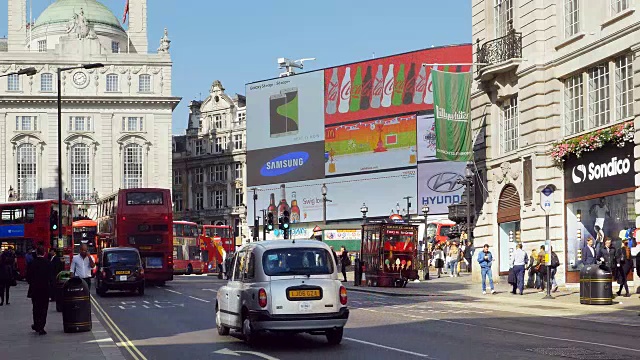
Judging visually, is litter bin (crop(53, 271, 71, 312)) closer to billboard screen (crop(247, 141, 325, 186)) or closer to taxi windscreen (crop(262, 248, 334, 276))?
taxi windscreen (crop(262, 248, 334, 276))

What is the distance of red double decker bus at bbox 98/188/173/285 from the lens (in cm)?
5109

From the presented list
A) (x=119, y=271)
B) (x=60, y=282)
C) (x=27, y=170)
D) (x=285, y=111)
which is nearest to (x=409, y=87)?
(x=285, y=111)

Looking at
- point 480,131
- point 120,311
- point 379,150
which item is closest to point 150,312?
point 120,311

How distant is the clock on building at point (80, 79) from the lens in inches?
4860

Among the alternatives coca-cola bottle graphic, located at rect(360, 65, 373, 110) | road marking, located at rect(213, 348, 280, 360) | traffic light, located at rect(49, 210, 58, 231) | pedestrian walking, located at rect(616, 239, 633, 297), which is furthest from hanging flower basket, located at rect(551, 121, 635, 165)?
coca-cola bottle graphic, located at rect(360, 65, 373, 110)

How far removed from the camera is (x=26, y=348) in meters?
19.9

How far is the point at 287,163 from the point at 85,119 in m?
28.2

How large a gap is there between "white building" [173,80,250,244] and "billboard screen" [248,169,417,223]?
23.7 meters

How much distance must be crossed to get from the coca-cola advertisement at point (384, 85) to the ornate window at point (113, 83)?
97.4 ft

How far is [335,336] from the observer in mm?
18875

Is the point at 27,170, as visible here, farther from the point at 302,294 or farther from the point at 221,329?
the point at 302,294

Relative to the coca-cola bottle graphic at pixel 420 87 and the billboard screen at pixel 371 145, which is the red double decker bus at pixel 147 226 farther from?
the coca-cola bottle graphic at pixel 420 87

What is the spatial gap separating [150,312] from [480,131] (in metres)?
17.2

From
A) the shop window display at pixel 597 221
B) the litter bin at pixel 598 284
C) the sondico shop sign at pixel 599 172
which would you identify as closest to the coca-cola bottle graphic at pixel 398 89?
the sondico shop sign at pixel 599 172
